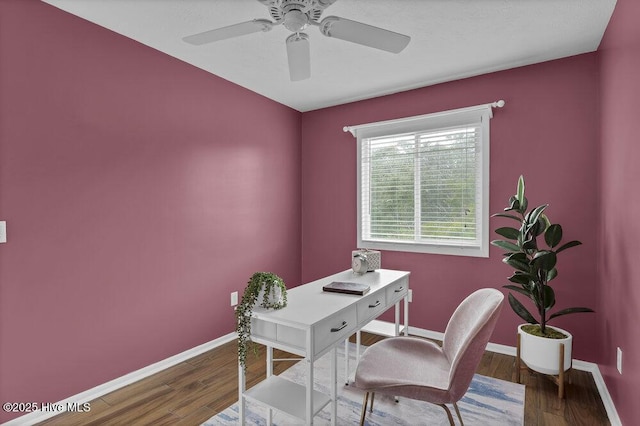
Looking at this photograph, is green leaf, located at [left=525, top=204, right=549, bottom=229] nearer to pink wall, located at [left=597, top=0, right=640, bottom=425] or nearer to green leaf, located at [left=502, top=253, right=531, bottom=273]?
green leaf, located at [left=502, top=253, right=531, bottom=273]

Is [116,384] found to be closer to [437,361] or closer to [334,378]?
[334,378]

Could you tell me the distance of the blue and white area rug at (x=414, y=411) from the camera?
2016mm

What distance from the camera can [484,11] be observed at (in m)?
2.10

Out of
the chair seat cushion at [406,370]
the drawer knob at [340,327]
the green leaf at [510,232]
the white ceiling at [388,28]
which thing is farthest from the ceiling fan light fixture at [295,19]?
the green leaf at [510,232]

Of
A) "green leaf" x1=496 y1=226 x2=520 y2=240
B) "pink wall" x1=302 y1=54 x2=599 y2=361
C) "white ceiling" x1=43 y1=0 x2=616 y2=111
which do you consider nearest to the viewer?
"white ceiling" x1=43 y1=0 x2=616 y2=111

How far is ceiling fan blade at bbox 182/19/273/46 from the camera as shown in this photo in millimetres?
1612

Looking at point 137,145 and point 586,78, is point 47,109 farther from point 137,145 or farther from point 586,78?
point 586,78

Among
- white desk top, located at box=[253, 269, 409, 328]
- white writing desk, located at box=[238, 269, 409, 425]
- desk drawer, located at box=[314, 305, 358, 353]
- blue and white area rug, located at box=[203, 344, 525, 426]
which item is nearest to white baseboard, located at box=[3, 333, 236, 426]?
blue and white area rug, located at box=[203, 344, 525, 426]

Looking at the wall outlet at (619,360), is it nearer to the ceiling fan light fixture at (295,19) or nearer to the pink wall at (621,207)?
the pink wall at (621,207)

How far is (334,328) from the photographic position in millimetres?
1722

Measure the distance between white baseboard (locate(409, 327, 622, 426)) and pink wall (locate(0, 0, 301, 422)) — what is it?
190cm

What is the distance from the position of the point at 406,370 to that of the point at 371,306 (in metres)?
0.42

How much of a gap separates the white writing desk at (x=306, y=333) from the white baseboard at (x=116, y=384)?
3.62ft

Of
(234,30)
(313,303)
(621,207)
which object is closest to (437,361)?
(313,303)
